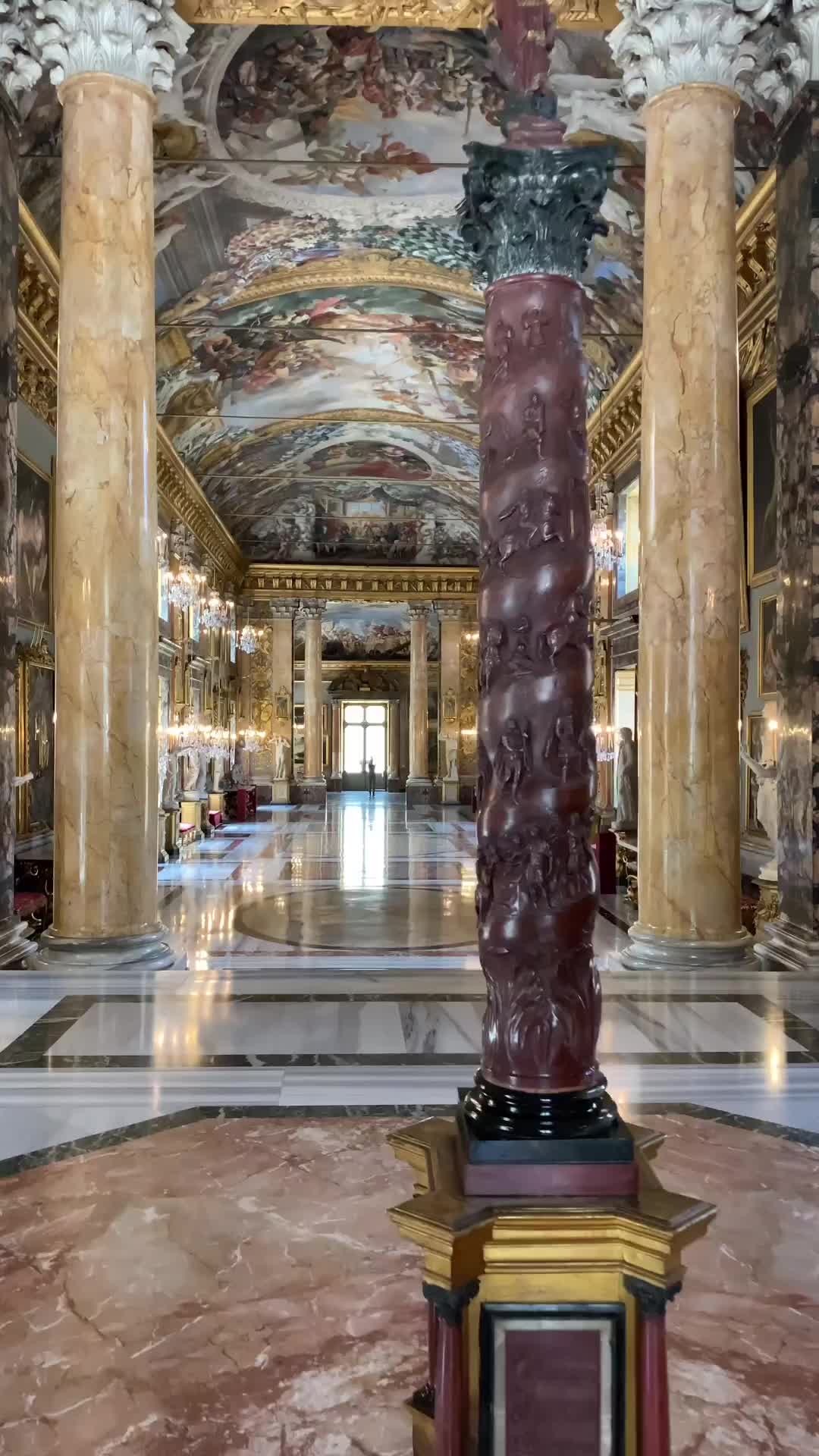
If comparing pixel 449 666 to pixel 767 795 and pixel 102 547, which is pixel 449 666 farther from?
pixel 102 547

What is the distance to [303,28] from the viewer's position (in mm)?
10414

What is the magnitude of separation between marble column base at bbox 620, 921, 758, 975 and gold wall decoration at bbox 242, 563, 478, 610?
2383cm

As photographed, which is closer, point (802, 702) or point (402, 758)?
point (802, 702)

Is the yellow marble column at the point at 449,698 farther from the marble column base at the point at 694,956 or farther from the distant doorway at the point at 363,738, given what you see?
the marble column base at the point at 694,956

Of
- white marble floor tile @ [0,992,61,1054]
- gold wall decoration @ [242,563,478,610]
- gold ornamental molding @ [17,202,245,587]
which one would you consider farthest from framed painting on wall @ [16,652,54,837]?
gold wall decoration @ [242,563,478,610]

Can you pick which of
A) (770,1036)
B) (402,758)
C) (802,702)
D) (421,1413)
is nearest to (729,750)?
(802,702)

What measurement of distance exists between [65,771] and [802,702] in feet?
16.4

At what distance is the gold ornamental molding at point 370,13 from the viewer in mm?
7961

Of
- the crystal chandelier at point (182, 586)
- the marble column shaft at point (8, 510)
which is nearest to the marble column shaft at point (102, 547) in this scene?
the marble column shaft at point (8, 510)

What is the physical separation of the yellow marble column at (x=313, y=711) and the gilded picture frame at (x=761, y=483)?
1977 centimetres

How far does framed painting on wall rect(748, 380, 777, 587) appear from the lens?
36.8 feet

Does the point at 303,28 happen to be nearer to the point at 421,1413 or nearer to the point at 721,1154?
the point at 721,1154

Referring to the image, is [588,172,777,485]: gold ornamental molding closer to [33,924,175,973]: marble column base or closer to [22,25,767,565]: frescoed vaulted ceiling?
[22,25,767,565]: frescoed vaulted ceiling

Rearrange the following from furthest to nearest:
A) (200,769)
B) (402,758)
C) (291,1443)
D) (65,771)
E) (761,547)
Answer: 1. (402,758)
2. (200,769)
3. (761,547)
4. (65,771)
5. (291,1443)
